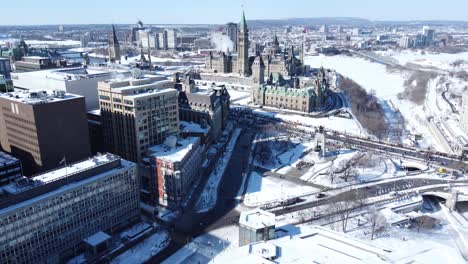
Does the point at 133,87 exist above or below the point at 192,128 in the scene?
above

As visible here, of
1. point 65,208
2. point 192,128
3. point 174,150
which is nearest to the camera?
point 65,208

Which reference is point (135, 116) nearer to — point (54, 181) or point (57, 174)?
point (57, 174)

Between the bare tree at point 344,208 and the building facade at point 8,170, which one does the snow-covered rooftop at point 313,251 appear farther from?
the building facade at point 8,170

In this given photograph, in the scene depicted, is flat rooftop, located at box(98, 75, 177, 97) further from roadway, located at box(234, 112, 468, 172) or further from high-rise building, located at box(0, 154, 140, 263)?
roadway, located at box(234, 112, 468, 172)

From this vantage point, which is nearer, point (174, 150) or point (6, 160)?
point (6, 160)

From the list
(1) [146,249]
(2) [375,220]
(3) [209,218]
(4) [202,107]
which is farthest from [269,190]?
(4) [202,107]

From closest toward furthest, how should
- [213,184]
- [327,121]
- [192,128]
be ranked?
[213,184], [192,128], [327,121]
